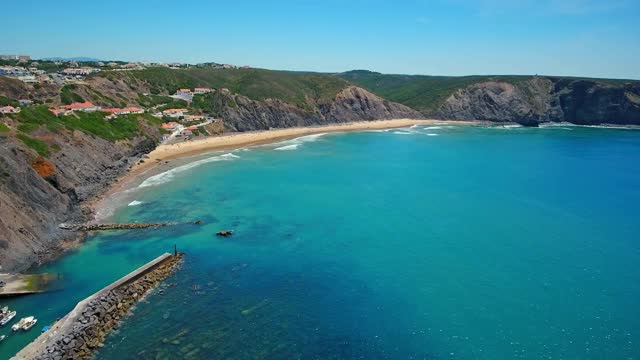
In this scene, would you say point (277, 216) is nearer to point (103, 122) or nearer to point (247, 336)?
point (247, 336)

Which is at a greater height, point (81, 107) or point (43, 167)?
point (81, 107)

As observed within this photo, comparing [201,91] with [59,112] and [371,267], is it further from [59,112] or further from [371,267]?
[371,267]

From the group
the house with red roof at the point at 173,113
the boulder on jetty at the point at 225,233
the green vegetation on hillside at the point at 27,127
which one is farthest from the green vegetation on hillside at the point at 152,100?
the boulder on jetty at the point at 225,233

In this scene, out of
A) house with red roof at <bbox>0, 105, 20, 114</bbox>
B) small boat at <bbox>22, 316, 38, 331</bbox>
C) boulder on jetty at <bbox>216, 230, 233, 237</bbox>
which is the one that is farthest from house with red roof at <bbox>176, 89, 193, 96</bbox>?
small boat at <bbox>22, 316, 38, 331</bbox>

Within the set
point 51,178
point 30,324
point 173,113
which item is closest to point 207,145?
point 173,113

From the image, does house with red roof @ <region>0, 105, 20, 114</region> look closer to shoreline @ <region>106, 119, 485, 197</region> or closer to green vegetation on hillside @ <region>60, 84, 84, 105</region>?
shoreline @ <region>106, 119, 485, 197</region>

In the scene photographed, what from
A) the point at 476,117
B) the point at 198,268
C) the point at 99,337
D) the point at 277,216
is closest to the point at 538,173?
the point at 277,216
